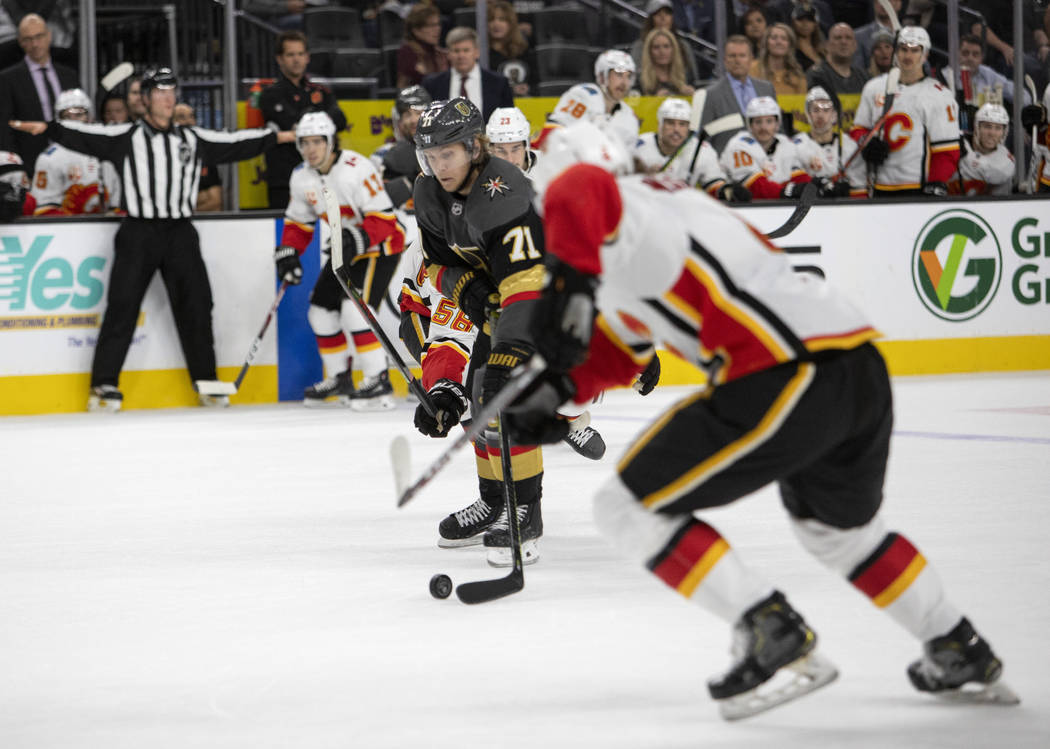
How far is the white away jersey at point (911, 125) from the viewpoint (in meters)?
8.20

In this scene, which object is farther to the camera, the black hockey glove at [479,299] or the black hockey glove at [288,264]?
the black hockey glove at [288,264]

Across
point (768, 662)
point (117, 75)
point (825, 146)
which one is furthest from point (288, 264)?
point (768, 662)

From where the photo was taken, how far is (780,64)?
866 cm

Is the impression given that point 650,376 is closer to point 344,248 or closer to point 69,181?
point 344,248

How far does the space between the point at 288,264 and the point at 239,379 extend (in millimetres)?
652

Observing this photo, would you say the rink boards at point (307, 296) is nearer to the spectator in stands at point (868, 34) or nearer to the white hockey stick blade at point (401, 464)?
the spectator in stands at point (868, 34)

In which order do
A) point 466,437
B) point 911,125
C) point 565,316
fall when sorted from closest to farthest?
point 565,316 < point 466,437 < point 911,125

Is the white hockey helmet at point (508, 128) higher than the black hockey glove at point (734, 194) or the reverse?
higher

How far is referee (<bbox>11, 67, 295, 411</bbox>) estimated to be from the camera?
7219 millimetres

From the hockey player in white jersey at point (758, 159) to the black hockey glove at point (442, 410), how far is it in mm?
4629

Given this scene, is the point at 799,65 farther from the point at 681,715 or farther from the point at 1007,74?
the point at 681,715

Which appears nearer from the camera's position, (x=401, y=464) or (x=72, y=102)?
(x=401, y=464)

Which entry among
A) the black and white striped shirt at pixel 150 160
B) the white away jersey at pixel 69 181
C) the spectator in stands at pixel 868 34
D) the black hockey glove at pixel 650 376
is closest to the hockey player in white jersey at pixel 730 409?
the black hockey glove at pixel 650 376

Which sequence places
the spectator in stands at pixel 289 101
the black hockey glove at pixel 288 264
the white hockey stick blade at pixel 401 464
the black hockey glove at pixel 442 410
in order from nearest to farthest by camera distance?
the white hockey stick blade at pixel 401 464
the black hockey glove at pixel 442 410
the black hockey glove at pixel 288 264
the spectator in stands at pixel 289 101
